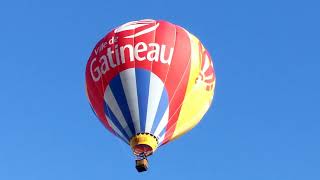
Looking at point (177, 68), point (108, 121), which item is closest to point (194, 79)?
point (177, 68)

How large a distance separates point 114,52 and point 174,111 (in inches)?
129

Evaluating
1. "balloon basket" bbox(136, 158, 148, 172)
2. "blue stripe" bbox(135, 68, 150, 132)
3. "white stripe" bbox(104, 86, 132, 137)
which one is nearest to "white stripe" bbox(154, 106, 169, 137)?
"blue stripe" bbox(135, 68, 150, 132)

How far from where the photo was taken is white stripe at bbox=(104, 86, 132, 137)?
130 ft

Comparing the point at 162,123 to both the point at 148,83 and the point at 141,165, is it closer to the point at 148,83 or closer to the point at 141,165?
the point at 148,83

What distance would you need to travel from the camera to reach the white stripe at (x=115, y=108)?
39.6 metres

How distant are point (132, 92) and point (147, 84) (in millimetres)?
635

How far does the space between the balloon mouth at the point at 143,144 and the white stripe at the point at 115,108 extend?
0.37m

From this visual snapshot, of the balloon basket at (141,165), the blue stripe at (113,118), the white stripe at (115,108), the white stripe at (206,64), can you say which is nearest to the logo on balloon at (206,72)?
the white stripe at (206,64)

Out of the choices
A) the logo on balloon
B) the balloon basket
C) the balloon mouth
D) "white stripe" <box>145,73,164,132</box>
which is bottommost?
the balloon basket

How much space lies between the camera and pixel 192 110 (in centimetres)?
4075

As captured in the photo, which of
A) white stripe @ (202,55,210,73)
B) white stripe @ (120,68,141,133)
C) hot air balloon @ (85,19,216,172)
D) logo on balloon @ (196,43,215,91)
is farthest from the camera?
white stripe @ (202,55,210,73)

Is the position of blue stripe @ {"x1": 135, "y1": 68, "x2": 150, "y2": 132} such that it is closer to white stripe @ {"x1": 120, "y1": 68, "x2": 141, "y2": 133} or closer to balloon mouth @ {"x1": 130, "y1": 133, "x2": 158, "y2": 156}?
white stripe @ {"x1": 120, "y1": 68, "x2": 141, "y2": 133}

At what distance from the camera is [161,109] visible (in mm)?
39688

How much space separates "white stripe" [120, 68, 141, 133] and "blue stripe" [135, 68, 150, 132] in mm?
114
